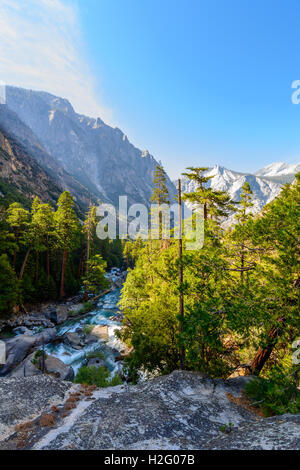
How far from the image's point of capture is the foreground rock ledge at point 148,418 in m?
6.11

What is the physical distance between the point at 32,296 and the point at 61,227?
35.1ft

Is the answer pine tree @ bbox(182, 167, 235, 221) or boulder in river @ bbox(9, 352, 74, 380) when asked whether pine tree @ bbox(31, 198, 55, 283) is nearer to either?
Answer: boulder in river @ bbox(9, 352, 74, 380)

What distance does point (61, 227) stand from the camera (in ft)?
107

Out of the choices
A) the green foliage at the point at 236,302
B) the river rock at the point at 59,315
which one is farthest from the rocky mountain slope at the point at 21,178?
the green foliage at the point at 236,302

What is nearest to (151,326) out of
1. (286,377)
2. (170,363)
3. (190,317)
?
(170,363)

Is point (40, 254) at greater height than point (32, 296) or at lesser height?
greater

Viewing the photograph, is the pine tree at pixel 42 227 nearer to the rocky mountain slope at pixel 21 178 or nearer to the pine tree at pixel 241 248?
→ the rocky mountain slope at pixel 21 178

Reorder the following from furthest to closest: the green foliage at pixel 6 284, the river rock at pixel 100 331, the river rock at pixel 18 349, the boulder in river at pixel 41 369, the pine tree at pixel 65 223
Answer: the pine tree at pixel 65 223, the river rock at pixel 100 331, the green foliage at pixel 6 284, the river rock at pixel 18 349, the boulder in river at pixel 41 369

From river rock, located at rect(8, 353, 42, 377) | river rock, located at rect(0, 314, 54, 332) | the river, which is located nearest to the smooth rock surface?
river rock, located at rect(8, 353, 42, 377)

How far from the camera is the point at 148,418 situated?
738 cm

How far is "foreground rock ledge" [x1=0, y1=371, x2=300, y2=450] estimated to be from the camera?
6.11 m

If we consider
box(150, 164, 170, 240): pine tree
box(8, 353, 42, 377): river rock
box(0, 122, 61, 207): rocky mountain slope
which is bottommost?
box(8, 353, 42, 377): river rock
